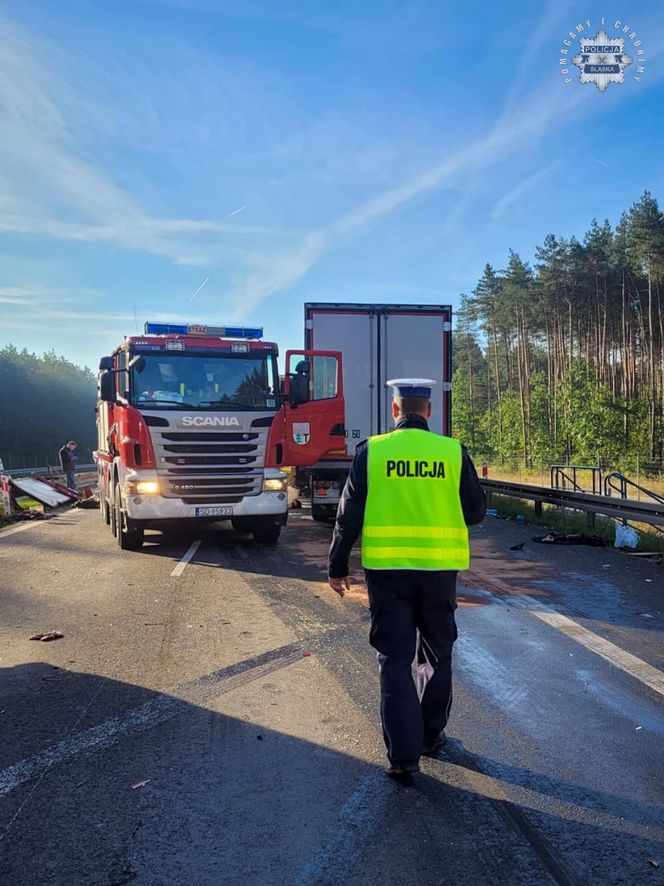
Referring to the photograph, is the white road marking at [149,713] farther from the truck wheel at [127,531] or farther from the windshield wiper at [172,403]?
the truck wheel at [127,531]

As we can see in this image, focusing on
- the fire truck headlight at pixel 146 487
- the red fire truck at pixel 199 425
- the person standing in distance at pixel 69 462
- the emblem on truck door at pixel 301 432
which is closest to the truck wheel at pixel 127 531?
the red fire truck at pixel 199 425

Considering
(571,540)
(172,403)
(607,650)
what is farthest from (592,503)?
(172,403)

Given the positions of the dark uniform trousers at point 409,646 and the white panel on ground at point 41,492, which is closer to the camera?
the dark uniform trousers at point 409,646

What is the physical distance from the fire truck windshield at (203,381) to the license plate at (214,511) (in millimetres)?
1419

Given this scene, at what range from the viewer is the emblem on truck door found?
1117 centimetres

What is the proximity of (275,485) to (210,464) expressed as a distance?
1.03 meters

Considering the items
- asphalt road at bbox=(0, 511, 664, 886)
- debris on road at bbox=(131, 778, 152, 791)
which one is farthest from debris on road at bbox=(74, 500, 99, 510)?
debris on road at bbox=(131, 778, 152, 791)

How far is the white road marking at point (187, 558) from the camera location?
28.3ft

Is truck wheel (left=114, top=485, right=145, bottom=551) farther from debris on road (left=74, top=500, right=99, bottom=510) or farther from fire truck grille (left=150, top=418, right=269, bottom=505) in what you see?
A: debris on road (left=74, top=500, right=99, bottom=510)

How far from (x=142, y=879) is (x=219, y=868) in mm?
278

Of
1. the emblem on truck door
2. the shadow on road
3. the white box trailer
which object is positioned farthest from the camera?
the white box trailer

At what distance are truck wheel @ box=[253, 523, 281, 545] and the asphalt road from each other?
3.56 metres

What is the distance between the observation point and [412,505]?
3406 mm

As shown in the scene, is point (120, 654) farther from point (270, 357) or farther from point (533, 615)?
point (270, 357)
